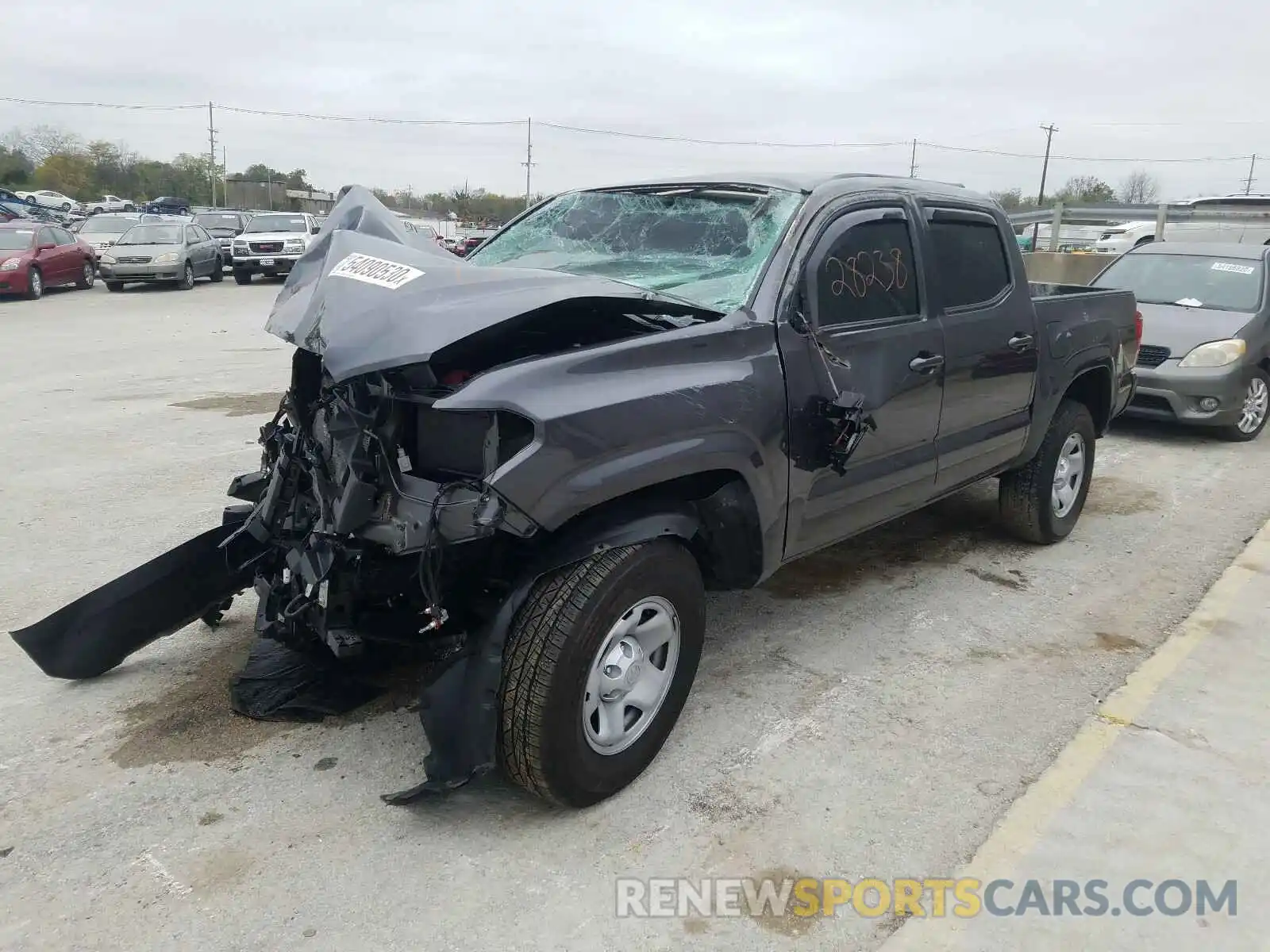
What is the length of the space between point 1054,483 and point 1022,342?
44.6 inches

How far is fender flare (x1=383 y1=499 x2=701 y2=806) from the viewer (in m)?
2.76

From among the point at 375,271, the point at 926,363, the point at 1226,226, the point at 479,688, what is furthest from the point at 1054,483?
the point at 1226,226

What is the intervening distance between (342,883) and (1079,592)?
3.92m

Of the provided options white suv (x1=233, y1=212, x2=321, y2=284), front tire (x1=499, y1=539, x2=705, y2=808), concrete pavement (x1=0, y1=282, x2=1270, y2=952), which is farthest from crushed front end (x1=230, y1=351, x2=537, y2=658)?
white suv (x1=233, y1=212, x2=321, y2=284)

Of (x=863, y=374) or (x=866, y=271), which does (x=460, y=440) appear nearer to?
(x=863, y=374)

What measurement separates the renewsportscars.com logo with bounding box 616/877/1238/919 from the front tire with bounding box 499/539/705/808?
1.27 ft

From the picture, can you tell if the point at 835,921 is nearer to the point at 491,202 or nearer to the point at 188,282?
the point at 188,282

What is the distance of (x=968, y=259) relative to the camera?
4582mm

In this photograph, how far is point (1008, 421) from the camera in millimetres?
4824

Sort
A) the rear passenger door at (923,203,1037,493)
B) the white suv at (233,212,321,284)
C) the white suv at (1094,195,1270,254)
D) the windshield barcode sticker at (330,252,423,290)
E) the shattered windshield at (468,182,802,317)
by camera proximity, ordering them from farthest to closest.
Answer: the white suv at (233,212,321,284) < the white suv at (1094,195,1270,254) < the rear passenger door at (923,203,1037,493) < the shattered windshield at (468,182,802,317) < the windshield barcode sticker at (330,252,423,290)

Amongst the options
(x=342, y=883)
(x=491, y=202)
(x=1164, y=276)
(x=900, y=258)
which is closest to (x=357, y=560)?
(x=342, y=883)

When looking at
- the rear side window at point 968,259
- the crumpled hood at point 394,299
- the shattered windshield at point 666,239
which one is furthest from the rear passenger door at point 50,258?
the rear side window at point 968,259

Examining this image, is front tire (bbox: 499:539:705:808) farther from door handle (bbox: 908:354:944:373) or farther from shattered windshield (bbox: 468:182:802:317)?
door handle (bbox: 908:354:944:373)

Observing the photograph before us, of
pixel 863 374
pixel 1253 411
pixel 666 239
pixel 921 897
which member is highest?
pixel 666 239
